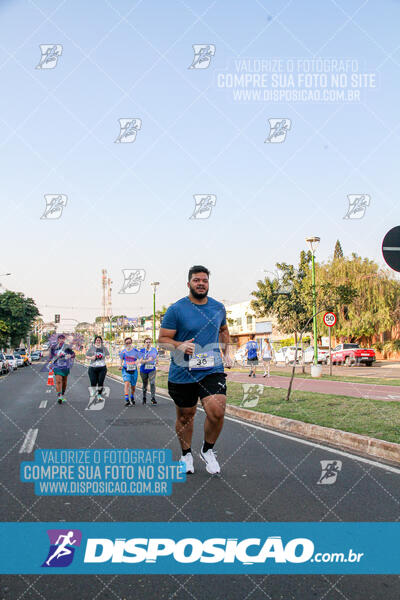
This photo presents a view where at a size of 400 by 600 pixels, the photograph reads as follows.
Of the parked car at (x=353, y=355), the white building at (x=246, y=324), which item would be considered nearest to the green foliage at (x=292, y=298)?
the parked car at (x=353, y=355)

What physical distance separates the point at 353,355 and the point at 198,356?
31.9 meters

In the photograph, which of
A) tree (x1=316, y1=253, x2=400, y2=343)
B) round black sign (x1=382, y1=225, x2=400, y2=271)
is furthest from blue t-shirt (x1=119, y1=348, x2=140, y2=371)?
tree (x1=316, y1=253, x2=400, y2=343)

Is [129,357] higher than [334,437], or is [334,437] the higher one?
[129,357]

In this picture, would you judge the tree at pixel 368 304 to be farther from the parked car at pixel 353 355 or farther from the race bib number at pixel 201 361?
the race bib number at pixel 201 361

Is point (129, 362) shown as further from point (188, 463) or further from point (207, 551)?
point (207, 551)

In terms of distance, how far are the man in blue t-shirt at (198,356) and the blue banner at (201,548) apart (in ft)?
A: 5.33

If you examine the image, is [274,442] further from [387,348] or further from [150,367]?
[387,348]

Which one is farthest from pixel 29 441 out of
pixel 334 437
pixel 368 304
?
pixel 368 304

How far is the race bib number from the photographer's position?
5500mm

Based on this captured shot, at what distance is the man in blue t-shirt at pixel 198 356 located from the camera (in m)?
5.55

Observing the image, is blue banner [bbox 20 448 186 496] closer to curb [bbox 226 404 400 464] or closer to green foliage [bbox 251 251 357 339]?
curb [bbox 226 404 400 464]

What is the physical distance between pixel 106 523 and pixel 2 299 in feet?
198

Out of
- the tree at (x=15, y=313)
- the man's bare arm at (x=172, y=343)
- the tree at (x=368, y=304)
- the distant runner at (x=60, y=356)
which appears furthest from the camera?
the tree at (x=15, y=313)

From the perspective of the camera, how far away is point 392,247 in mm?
7449
